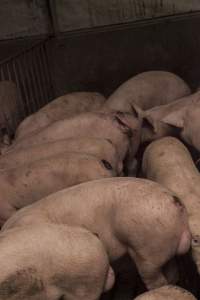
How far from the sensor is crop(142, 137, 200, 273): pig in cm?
196

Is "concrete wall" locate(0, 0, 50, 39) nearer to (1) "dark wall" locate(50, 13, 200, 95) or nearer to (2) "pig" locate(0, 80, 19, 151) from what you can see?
(1) "dark wall" locate(50, 13, 200, 95)

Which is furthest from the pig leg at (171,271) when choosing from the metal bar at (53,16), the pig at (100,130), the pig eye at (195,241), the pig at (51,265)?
the metal bar at (53,16)

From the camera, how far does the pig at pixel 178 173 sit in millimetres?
1957

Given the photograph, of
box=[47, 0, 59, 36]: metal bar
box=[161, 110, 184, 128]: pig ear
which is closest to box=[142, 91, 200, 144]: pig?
box=[161, 110, 184, 128]: pig ear

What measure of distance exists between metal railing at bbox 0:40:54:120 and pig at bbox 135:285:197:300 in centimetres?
214

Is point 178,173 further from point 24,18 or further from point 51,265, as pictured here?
point 24,18

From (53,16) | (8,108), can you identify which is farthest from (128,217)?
(53,16)

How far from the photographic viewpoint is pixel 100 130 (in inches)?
104

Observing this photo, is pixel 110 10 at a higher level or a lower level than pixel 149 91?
higher

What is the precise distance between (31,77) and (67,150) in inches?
56.8

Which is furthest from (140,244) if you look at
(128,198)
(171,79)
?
(171,79)

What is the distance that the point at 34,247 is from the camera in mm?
1668

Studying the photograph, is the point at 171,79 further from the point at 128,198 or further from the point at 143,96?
the point at 128,198

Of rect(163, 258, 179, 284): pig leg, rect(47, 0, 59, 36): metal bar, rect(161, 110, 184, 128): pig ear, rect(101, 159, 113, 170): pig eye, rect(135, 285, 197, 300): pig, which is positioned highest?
rect(47, 0, 59, 36): metal bar
